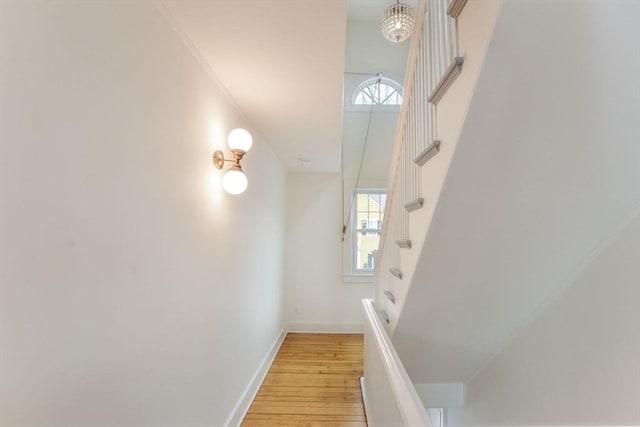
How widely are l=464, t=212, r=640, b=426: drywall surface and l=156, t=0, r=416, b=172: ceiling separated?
5.49 ft

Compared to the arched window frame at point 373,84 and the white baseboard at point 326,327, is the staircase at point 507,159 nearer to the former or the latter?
the white baseboard at point 326,327

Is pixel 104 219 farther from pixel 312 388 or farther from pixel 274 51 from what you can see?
pixel 312 388

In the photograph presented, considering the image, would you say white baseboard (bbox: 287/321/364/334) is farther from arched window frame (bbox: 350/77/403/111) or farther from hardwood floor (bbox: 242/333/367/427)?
arched window frame (bbox: 350/77/403/111)

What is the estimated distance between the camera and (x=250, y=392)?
255cm

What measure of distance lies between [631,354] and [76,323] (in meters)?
2.44

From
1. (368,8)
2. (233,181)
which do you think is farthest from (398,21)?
(233,181)

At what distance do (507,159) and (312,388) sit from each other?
105 inches

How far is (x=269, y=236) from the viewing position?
341 centimetres

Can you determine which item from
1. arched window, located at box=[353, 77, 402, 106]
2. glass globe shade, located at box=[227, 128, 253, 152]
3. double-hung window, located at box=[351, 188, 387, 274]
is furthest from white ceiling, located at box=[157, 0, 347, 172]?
arched window, located at box=[353, 77, 402, 106]

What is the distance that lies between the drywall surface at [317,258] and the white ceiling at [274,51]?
1959mm

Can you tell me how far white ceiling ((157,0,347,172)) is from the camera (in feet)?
4.09

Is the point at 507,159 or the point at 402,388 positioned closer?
the point at 507,159

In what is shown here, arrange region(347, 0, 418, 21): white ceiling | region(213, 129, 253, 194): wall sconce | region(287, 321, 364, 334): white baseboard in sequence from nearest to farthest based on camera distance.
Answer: region(213, 129, 253, 194): wall sconce
region(347, 0, 418, 21): white ceiling
region(287, 321, 364, 334): white baseboard

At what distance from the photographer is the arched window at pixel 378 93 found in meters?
4.56
